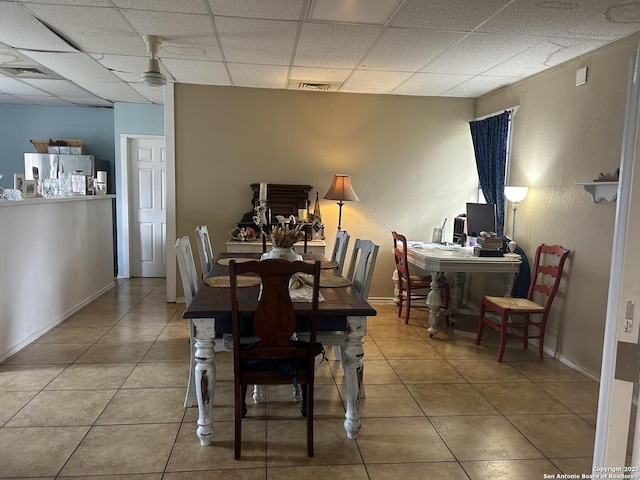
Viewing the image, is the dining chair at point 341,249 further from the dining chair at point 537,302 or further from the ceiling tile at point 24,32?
the ceiling tile at point 24,32

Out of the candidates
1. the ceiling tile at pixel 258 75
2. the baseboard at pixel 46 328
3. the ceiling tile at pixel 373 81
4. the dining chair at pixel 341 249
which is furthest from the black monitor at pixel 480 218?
the baseboard at pixel 46 328

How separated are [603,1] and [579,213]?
1.53 meters

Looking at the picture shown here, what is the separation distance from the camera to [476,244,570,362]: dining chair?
3574mm

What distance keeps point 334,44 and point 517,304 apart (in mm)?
2519

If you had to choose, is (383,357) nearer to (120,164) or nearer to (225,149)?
(225,149)

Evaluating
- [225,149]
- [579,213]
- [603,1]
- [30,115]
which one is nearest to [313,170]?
[225,149]

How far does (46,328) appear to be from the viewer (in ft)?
13.0

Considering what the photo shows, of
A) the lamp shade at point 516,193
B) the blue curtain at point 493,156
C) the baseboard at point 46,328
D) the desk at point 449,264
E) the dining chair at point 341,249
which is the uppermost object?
the blue curtain at point 493,156

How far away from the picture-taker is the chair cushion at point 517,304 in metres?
3.58

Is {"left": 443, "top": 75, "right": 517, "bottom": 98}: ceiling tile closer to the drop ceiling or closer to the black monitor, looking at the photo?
the drop ceiling

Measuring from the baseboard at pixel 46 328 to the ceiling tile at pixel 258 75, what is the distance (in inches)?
112

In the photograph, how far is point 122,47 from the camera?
3607 mm

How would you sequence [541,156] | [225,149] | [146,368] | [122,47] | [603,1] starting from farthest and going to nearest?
[225,149] → [541,156] → [122,47] → [146,368] → [603,1]

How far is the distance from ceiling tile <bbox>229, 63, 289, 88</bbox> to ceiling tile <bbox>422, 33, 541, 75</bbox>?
137 cm
